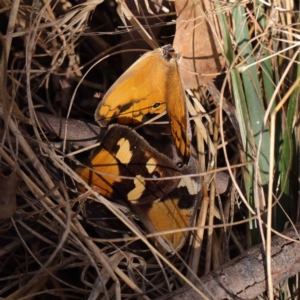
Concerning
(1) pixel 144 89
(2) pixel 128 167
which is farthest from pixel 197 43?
(2) pixel 128 167

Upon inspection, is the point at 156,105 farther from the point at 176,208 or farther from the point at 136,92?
the point at 176,208

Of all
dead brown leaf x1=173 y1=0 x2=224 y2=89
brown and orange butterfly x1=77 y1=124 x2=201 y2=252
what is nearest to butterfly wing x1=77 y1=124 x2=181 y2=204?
brown and orange butterfly x1=77 y1=124 x2=201 y2=252

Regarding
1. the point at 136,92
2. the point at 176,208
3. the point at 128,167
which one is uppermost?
the point at 136,92

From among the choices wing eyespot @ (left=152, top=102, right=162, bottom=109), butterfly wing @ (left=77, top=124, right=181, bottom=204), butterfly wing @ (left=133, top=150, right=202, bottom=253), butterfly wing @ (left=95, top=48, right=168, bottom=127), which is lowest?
butterfly wing @ (left=133, top=150, right=202, bottom=253)

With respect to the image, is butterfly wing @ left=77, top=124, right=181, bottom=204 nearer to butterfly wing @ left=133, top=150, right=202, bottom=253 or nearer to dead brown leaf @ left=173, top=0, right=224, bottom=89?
butterfly wing @ left=133, top=150, right=202, bottom=253

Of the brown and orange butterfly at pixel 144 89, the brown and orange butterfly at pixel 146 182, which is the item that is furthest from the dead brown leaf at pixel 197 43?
the brown and orange butterfly at pixel 146 182

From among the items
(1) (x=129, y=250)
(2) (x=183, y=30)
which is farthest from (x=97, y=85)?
(1) (x=129, y=250)

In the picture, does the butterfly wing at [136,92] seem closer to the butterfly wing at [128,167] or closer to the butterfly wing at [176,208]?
the butterfly wing at [128,167]
